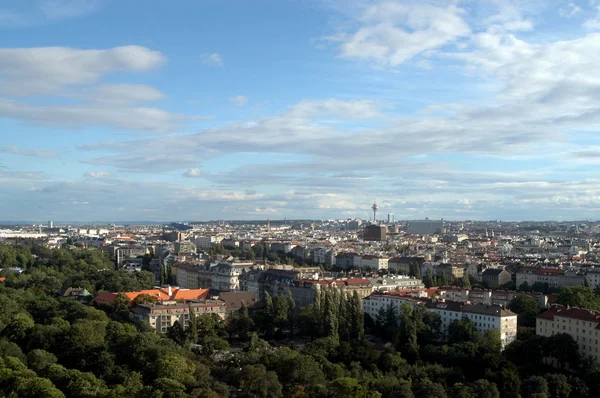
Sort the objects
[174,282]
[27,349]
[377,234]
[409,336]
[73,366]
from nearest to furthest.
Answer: [73,366] < [27,349] < [409,336] < [174,282] < [377,234]

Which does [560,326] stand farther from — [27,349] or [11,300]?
[11,300]

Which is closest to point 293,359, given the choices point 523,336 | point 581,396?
point 581,396

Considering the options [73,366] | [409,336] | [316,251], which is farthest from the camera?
[316,251]

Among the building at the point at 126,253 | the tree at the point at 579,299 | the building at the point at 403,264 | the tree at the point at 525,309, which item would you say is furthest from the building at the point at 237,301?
the building at the point at 126,253

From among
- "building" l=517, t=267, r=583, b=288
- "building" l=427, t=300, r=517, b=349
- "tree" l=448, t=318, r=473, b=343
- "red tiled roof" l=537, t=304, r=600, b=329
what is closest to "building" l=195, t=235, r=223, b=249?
"building" l=517, t=267, r=583, b=288

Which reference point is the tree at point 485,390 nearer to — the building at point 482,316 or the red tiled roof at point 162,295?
the building at point 482,316

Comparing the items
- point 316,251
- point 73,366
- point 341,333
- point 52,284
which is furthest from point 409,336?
point 316,251

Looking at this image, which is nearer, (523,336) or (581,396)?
(581,396)
